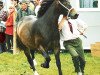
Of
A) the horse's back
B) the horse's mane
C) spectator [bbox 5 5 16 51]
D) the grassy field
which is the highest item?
the horse's mane

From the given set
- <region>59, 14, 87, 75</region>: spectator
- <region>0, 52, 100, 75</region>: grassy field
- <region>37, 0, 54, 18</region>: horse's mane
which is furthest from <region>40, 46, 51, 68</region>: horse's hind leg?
<region>0, 52, 100, 75</region>: grassy field

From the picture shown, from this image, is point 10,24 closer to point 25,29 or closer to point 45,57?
point 25,29

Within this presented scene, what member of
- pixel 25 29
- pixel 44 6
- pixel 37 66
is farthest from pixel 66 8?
pixel 37 66

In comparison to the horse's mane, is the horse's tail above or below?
below

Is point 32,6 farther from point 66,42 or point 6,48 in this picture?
point 66,42

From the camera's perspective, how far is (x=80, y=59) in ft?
41.2

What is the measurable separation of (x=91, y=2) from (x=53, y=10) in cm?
725

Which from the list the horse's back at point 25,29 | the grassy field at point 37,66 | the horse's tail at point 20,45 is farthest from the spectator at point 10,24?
the horse's back at point 25,29

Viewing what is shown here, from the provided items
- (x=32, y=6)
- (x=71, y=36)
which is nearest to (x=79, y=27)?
(x=71, y=36)

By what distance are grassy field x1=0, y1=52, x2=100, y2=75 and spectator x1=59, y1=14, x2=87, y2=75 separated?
1.40m

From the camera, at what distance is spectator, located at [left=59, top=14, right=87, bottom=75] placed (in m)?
12.3

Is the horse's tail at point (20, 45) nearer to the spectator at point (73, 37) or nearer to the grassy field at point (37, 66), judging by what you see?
the grassy field at point (37, 66)

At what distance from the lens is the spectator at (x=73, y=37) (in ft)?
40.3

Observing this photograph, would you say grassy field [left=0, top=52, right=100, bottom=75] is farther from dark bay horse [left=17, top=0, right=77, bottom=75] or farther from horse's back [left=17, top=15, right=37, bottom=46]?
dark bay horse [left=17, top=0, right=77, bottom=75]
